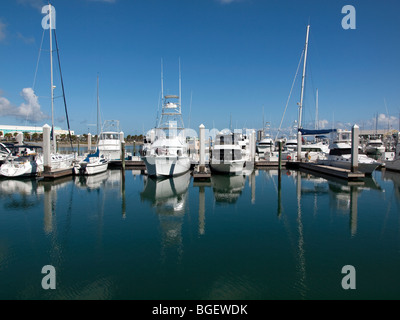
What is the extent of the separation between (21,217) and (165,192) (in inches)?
352

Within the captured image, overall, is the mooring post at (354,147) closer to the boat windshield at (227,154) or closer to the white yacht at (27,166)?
the boat windshield at (227,154)

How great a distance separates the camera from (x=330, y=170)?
2633cm

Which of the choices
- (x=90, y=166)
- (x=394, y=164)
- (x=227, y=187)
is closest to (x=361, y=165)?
(x=394, y=164)

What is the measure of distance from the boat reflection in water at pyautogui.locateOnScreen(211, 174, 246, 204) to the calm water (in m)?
0.30

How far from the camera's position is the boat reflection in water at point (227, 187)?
17.7 m

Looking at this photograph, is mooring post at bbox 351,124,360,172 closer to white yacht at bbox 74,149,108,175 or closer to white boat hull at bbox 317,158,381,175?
white boat hull at bbox 317,158,381,175

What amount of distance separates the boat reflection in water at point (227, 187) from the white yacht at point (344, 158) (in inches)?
408

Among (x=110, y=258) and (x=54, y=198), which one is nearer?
(x=110, y=258)

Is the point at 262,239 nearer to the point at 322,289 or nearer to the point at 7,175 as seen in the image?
the point at 322,289

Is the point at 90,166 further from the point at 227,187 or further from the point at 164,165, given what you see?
the point at 227,187

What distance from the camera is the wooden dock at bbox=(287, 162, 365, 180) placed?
Answer: 907 inches
